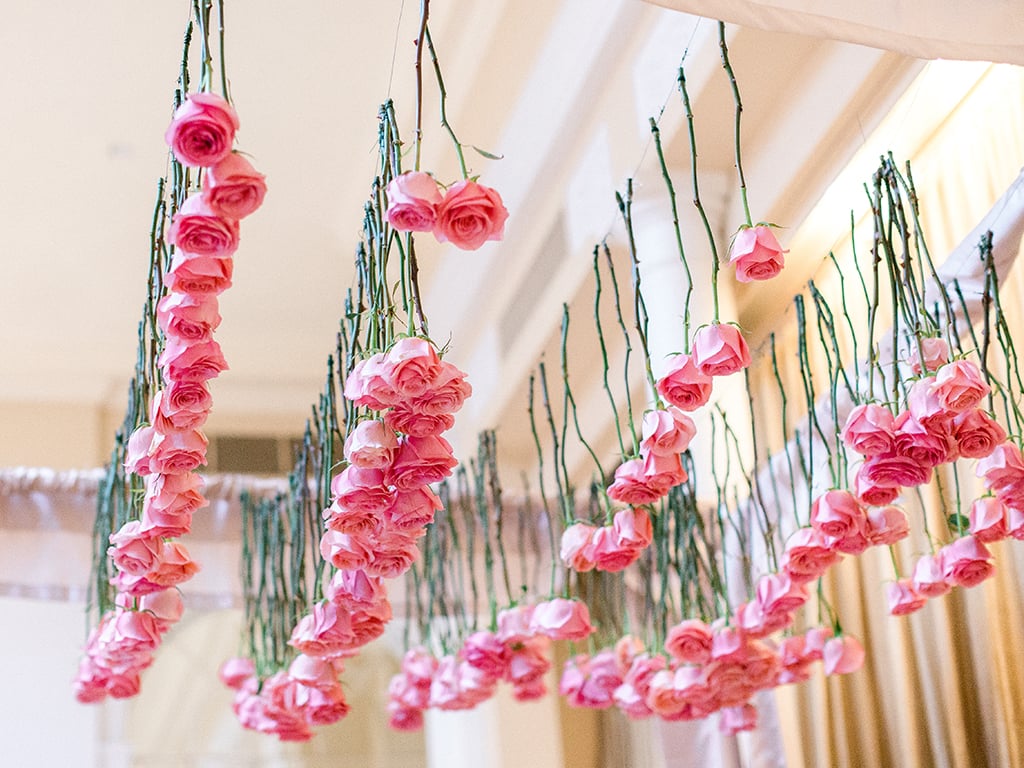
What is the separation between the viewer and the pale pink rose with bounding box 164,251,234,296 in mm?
1603

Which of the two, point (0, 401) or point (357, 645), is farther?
point (0, 401)

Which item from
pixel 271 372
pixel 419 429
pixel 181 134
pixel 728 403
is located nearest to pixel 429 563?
pixel 728 403

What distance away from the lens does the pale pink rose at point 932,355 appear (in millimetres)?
1988

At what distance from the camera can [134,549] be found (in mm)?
2127

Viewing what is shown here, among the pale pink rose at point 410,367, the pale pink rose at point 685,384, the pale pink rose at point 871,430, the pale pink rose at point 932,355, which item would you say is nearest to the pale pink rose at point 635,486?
the pale pink rose at point 685,384

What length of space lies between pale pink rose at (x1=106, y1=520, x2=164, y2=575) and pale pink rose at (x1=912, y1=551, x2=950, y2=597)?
1.26m

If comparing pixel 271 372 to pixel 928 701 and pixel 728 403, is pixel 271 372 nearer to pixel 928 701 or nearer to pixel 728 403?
pixel 728 403

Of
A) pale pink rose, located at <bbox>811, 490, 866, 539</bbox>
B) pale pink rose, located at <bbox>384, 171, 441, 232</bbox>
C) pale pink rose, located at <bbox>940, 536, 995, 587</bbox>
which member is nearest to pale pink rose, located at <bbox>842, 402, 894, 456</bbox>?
pale pink rose, located at <bbox>811, 490, 866, 539</bbox>

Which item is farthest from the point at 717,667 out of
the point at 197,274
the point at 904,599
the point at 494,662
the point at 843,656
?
the point at 197,274

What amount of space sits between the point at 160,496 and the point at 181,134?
2.37 ft

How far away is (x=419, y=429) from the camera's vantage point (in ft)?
5.66

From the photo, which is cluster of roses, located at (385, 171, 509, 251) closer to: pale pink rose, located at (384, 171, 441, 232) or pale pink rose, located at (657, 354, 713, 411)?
pale pink rose, located at (384, 171, 441, 232)

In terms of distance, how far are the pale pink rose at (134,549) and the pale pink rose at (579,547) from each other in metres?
0.68

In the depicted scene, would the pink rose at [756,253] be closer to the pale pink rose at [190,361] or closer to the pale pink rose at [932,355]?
the pale pink rose at [932,355]
